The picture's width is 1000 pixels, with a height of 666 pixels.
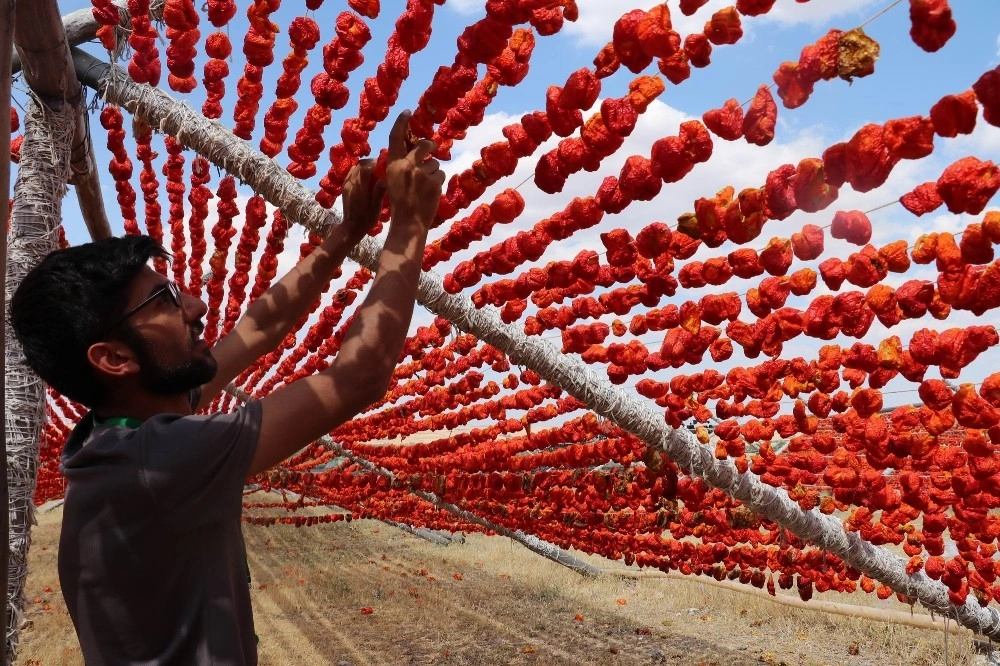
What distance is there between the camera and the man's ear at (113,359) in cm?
154

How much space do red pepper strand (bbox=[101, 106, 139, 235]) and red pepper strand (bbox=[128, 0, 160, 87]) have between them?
0.93 metres

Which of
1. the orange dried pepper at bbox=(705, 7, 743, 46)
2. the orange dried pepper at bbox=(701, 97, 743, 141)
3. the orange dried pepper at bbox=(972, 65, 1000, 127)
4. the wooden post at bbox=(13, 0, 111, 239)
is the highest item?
the wooden post at bbox=(13, 0, 111, 239)

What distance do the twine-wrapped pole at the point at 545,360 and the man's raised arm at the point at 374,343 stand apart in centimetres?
167

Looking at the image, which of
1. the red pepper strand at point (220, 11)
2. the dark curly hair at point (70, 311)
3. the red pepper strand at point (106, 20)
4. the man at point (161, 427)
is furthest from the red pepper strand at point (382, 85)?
the dark curly hair at point (70, 311)

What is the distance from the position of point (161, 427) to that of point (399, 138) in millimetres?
902

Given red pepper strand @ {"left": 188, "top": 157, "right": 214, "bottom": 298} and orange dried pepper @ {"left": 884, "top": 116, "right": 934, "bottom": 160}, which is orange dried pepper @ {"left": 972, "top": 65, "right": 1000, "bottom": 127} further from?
red pepper strand @ {"left": 188, "top": 157, "right": 214, "bottom": 298}

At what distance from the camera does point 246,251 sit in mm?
5281

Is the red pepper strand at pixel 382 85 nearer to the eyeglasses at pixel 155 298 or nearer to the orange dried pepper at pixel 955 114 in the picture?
the eyeglasses at pixel 155 298

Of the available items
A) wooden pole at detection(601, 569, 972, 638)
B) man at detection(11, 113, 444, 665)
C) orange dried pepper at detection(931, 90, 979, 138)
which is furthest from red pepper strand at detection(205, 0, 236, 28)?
wooden pole at detection(601, 569, 972, 638)

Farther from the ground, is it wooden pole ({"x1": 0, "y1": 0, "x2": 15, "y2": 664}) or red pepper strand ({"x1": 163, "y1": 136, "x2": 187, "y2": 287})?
red pepper strand ({"x1": 163, "y1": 136, "x2": 187, "y2": 287})

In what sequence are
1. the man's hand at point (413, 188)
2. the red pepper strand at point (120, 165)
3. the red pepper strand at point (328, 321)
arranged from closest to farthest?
the man's hand at point (413, 188), the red pepper strand at point (120, 165), the red pepper strand at point (328, 321)

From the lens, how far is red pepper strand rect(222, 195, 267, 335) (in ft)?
15.8

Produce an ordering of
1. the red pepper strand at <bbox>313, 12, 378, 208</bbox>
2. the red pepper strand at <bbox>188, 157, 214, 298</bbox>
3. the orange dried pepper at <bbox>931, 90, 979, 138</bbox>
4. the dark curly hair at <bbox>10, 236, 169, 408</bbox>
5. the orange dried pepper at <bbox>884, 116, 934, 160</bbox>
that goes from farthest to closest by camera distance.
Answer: the red pepper strand at <bbox>188, 157, 214, 298</bbox> → the red pepper strand at <bbox>313, 12, 378, 208</bbox> → the orange dried pepper at <bbox>884, 116, 934, 160</bbox> → the orange dried pepper at <bbox>931, 90, 979, 138</bbox> → the dark curly hair at <bbox>10, 236, 169, 408</bbox>

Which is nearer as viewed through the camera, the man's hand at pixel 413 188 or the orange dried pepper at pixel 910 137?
the man's hand at pixel 413 188
